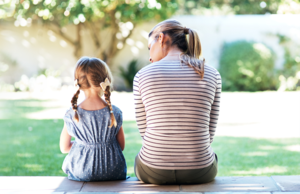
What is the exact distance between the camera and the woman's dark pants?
6.91 feet

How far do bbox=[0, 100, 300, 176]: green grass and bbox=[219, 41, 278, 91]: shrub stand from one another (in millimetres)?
5370

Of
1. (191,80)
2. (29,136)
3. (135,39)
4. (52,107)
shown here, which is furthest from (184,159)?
(135,39)

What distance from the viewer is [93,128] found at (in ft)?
7.58

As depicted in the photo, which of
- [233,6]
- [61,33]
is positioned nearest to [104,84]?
[61,33]

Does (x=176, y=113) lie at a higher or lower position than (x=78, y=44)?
higher

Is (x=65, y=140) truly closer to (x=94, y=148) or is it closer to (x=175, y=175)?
(x=94, y=148)

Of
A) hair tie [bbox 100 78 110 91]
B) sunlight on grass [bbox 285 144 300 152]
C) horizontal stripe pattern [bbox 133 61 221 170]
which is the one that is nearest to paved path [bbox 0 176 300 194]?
horizontal stripe pattern [bbox 133 61 221 170]

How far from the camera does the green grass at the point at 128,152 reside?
362 centimetres

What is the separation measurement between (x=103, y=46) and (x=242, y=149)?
8.19 meters

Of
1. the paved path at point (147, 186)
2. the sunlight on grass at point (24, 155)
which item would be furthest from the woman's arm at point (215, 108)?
the sunlight on grass at point (24, 155)

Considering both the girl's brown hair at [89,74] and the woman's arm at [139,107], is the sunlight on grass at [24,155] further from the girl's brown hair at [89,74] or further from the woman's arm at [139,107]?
the woman's arm at [139,107]

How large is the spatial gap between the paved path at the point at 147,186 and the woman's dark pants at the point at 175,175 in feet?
0.12

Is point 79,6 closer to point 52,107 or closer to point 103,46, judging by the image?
point 103,46

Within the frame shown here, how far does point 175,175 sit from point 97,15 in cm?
893
